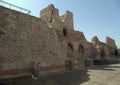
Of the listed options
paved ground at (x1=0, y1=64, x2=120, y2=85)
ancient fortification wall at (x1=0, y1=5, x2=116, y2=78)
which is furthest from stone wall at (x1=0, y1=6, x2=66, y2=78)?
paved ground at (x1=0, y1=64, x2=120, y2=85)

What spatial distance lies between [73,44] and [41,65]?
9.67 meters

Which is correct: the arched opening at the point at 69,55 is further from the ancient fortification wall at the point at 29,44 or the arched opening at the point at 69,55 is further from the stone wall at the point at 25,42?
the stone wall at the point at 25,42

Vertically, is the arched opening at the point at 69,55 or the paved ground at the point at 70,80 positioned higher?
the arched opening at the point at 69,55

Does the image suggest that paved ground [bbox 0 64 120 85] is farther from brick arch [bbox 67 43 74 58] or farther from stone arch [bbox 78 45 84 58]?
stone arch [bbox 78 45 84 58]

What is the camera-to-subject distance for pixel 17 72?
9164 millimetres

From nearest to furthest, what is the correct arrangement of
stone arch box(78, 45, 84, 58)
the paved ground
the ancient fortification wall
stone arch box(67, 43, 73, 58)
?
the paved ground → the ancient fortification wall → stone arch box(67, 43, 73, 58) → stone arch box(78, 45, 84, 58)

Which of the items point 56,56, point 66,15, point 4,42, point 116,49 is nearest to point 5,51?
point 4,42

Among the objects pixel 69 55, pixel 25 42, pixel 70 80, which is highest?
pixel 25 42

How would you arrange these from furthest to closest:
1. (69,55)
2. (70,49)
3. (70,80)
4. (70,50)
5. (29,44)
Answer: (70,49) → (70,50) → (69,55) → (29,44) → (70,80)

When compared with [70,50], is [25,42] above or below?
above

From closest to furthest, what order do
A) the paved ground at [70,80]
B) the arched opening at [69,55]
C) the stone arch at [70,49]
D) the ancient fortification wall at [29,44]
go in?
the paved ground at [70,80], the ancient fortification wall at [29,44], the arched opening at [69,55], the stone arch at [70,49]

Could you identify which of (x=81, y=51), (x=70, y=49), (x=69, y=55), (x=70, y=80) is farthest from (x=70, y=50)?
(x=70, y=80)

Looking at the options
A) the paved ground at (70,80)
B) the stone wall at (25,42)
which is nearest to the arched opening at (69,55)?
the stone wall at (25,42)

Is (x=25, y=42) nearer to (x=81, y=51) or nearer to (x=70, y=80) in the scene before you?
(x=70, y=80)
